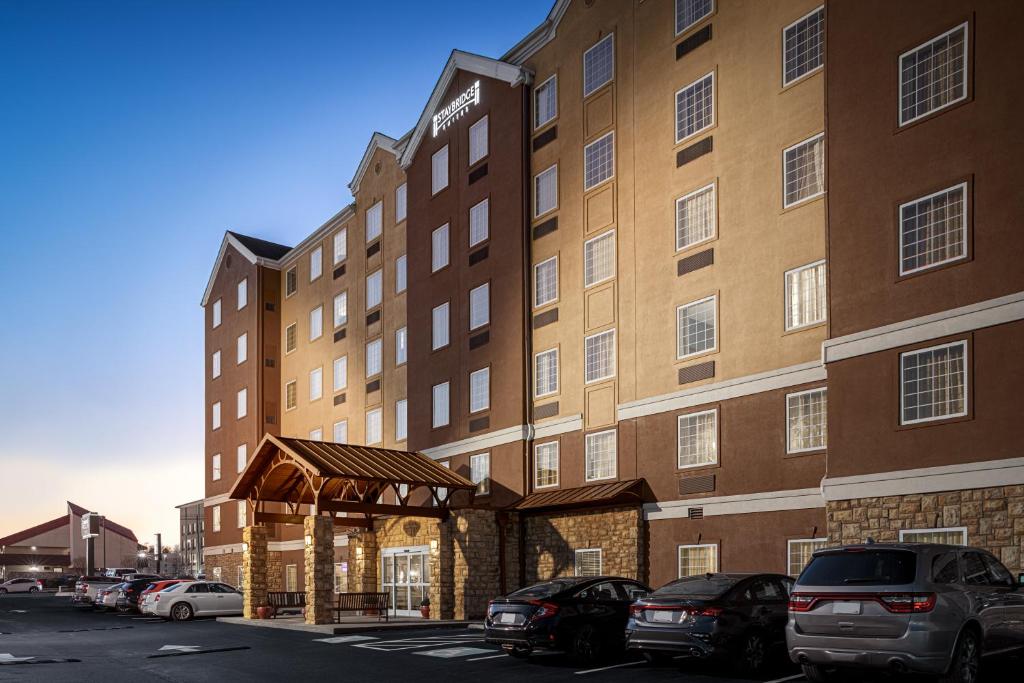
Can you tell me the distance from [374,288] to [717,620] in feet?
92.9

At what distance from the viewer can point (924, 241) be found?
18016mm

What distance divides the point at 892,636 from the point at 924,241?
8761 millimetres

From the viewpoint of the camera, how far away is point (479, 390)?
31.9 m

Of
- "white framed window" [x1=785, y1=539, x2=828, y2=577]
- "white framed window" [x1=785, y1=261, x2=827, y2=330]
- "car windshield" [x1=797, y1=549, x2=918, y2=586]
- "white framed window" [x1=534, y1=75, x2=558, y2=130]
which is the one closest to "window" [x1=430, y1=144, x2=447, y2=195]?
"white framed window" [x1=534, y1=75, x2=558, y2=130]

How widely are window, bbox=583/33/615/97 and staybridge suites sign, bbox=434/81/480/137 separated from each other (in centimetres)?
577

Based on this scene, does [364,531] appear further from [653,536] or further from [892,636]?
[892,636]

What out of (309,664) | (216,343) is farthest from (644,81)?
(216,343)

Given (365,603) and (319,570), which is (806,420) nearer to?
(319,570)

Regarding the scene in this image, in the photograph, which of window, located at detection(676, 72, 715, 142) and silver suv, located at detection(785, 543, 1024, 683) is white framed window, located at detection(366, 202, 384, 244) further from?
silver suv, located at detection(785, 543, 1024, 683)

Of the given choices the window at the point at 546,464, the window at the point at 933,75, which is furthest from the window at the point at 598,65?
the window at the point at 933,75

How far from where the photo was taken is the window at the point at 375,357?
4009 centimetres

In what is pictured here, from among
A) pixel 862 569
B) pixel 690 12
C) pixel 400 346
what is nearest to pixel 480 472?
pixel 400 346

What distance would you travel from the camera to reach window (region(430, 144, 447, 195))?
35.3 metres

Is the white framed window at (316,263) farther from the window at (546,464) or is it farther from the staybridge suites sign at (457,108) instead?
the window at (546,464)
